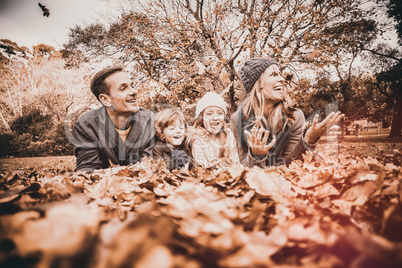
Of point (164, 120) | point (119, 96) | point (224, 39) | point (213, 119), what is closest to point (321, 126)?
point (213, 119)

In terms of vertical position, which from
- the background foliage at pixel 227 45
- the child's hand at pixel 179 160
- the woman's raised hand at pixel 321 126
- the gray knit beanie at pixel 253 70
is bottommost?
the child's hand at pixel 179 160

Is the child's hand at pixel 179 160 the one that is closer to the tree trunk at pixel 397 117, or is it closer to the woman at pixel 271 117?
the woman at pixel 271 117

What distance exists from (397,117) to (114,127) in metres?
17.4

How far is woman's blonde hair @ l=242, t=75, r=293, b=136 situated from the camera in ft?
8.82

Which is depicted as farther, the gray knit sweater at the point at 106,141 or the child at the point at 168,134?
the child at the point at 168,134

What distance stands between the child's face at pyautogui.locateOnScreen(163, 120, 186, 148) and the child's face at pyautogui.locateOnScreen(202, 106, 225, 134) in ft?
1.47

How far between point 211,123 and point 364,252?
324 centimetres

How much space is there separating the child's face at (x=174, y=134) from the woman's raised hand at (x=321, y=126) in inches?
77.2

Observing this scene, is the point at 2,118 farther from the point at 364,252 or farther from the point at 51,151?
the point at 364,252

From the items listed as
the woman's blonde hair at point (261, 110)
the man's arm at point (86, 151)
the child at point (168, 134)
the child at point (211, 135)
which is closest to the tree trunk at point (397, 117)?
the child at point (211, 135)

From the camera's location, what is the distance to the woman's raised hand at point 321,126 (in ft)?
7.13

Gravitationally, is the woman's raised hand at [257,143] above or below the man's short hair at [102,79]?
below

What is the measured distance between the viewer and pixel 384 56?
1185 centimetres

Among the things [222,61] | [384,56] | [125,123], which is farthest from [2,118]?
[384,56]
